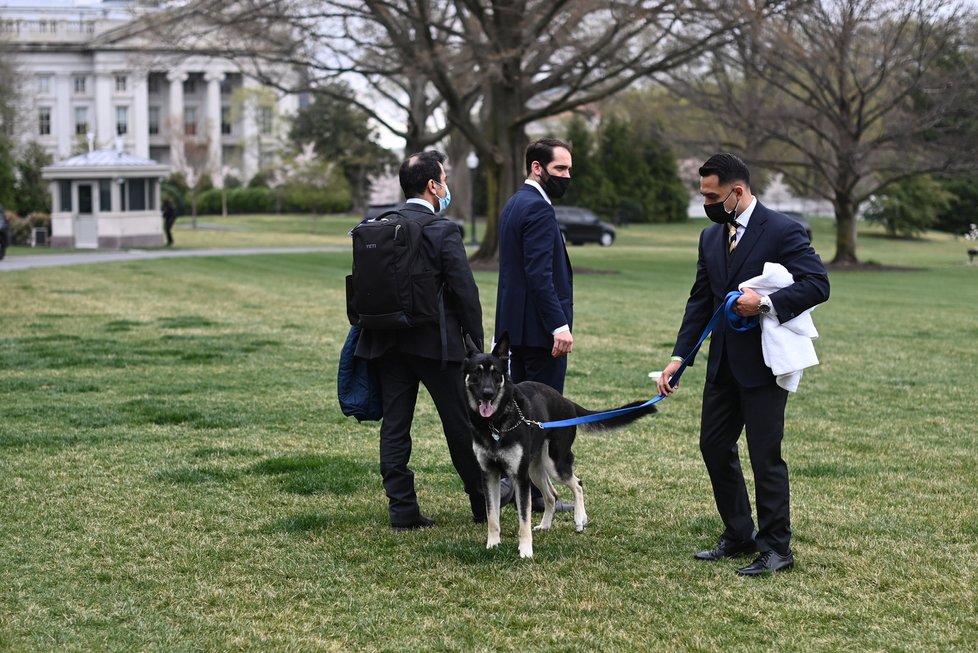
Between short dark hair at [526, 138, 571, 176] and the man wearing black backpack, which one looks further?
short dark hair at [526, 138, 571, 176]

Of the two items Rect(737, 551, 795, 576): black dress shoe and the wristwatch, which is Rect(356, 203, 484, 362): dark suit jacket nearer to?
the wristwatch

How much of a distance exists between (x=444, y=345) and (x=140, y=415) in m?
4.54

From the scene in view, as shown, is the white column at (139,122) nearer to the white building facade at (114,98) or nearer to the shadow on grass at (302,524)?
the white building facade at (114,98)

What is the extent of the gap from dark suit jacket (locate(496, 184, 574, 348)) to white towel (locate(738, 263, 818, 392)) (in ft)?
4.61

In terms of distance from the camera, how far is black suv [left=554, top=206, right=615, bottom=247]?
5397cm

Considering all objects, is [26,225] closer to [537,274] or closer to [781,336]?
[537,274]

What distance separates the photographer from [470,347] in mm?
6270

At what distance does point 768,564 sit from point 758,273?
4.63 feet

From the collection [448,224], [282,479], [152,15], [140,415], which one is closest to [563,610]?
[448,224]

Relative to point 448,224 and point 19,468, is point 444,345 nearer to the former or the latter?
point 448,224

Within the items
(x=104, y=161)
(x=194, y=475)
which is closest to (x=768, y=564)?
(x=194, y=475)

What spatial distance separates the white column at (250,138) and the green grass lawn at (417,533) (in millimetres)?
81173

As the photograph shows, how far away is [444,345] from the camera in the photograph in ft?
21.3

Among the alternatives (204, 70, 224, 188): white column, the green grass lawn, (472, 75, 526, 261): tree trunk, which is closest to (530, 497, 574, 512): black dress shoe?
the green grass lawn
